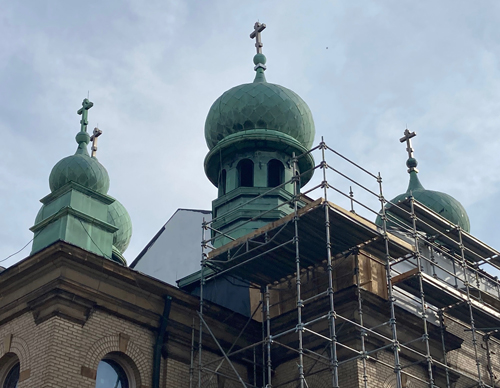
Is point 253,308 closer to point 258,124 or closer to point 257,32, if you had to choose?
point 258,124

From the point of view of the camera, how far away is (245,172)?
27422mm

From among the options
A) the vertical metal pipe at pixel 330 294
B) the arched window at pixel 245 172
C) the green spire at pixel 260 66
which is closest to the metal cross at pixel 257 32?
the green spire at pixel 260 66

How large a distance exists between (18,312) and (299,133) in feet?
37.3

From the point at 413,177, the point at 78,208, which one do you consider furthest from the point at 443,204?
the point at 78,208

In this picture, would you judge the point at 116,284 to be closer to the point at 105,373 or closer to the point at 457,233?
the point at 105,373

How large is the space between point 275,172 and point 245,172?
87 cm

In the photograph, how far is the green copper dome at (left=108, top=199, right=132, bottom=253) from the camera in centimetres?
3116

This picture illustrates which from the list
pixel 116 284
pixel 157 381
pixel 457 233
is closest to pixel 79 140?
pixel 116 284

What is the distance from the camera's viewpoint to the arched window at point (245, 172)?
27188 mm

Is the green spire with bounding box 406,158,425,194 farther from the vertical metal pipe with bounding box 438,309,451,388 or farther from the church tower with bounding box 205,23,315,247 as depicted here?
the vertical metal pipe with bounding box 438,309,451,388

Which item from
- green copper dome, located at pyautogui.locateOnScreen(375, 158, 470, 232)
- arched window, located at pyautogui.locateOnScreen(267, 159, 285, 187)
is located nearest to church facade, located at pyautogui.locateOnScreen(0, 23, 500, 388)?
arched window, located at pyautogui.locateOnScreen(267, 159, 285, 187)

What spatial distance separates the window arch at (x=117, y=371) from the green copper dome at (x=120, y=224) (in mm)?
11560

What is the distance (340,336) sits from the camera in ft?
67.5

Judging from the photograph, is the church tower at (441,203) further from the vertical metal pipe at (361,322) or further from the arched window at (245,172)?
the vertical metal pipe at (361,322)
